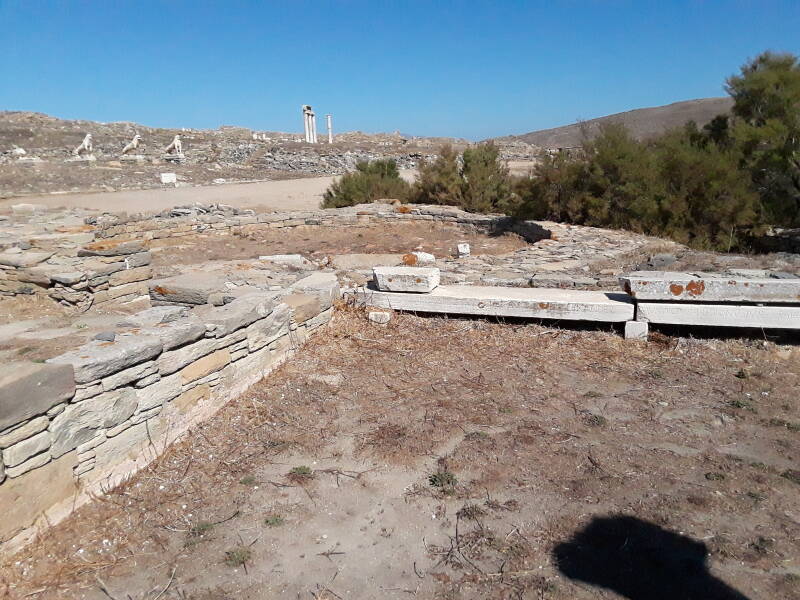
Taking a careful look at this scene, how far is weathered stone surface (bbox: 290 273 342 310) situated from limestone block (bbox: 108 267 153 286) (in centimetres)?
275

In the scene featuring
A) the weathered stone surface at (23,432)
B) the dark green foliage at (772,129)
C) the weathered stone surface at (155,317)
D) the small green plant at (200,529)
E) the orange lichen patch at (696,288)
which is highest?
the dark green foliage at (772,129)

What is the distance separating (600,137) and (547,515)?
1105cm

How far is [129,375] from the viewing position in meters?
3.61

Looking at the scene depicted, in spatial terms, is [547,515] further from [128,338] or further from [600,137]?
[600,137]

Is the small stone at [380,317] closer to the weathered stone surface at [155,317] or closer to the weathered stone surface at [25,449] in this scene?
the weathered stone surface at [155,317]

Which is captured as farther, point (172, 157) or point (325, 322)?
point (172, 157)

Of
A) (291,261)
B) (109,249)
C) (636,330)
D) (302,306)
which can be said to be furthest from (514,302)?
(109,249)

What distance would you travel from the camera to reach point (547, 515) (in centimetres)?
317

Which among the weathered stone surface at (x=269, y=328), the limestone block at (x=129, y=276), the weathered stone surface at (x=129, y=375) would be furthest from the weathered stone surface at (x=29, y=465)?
the limestone block at (x=129, y=276)

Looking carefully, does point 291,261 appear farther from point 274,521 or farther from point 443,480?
point 274,521

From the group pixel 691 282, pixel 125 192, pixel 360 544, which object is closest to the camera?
pixel 360 544

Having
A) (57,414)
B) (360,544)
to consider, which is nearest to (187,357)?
(57,414)

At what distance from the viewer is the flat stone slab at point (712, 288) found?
5391 mm

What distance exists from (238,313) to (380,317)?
1.94 metres
